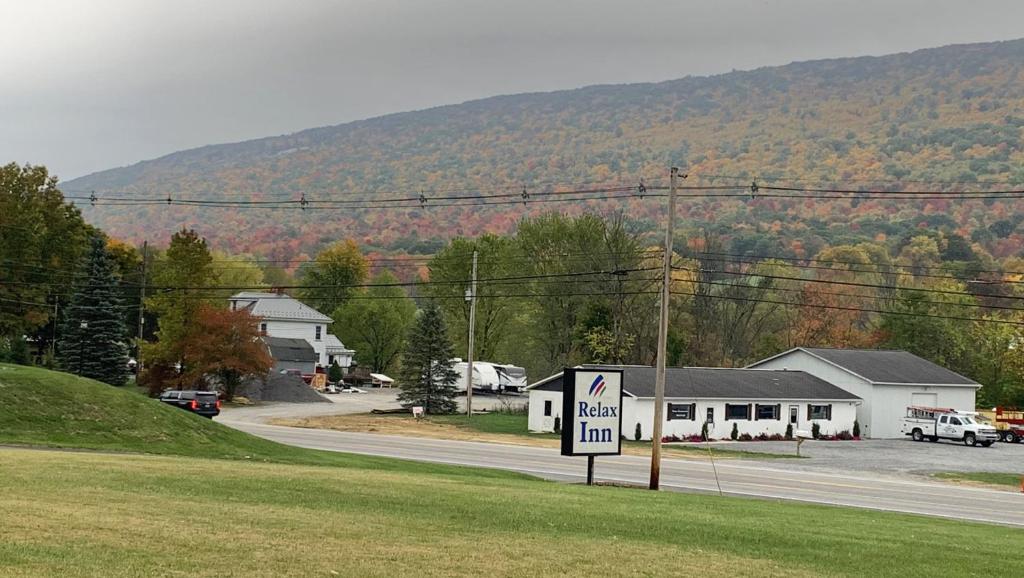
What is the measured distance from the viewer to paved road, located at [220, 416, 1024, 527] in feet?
109

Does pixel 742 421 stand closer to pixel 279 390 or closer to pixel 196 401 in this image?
pixel 196 401

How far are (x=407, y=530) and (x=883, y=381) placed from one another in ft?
197

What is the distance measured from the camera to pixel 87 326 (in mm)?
81625

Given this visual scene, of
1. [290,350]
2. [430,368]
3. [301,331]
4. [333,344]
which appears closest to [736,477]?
[430,368]

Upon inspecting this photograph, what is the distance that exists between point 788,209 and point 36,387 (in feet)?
540

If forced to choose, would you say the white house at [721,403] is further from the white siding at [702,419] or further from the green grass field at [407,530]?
the green grass field at [407,530]

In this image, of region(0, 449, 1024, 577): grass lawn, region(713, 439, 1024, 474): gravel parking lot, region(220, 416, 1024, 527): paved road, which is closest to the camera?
region(0, 449, 1024, 577): grass lawn

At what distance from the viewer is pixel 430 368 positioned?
77.8 meters

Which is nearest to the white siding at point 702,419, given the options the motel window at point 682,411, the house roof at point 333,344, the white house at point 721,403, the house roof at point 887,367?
the white house at point 721,403

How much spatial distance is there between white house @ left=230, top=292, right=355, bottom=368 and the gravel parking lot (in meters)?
66.1

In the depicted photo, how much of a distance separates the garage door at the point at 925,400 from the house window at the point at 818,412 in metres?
7.24

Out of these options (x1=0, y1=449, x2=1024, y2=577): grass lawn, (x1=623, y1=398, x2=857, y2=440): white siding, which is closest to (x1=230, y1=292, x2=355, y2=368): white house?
(x1=623, y1=398, x2=857, y2=440): white siding

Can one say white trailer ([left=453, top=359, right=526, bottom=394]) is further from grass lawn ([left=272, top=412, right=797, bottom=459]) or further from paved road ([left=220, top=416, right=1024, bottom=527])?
paved road ([left=220, top=416, right=1024, bottom=527])

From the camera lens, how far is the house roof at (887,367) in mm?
72250
